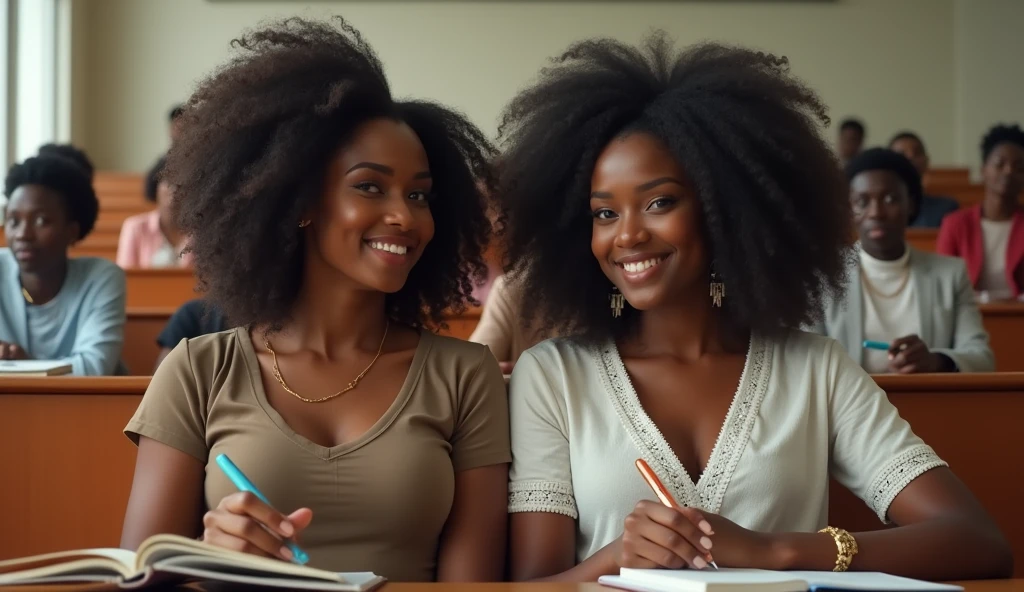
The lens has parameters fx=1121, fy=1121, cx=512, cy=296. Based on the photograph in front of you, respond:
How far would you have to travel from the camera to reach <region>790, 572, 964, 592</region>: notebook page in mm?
1265

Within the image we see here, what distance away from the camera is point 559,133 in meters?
1.92

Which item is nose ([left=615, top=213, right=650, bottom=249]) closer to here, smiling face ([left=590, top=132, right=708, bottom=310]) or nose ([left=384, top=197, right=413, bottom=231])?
smiling face ([left=590, top=132, right=708, bottom=310])

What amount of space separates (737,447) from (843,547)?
0.25 meters

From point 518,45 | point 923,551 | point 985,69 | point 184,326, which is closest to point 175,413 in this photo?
point 923,551

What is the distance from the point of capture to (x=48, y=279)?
3607 mm

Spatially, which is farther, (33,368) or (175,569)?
(33,368)

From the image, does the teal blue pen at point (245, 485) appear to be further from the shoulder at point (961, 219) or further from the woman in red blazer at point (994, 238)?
the shoulder at point (961, 219)

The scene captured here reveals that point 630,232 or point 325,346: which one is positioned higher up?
point 630,232

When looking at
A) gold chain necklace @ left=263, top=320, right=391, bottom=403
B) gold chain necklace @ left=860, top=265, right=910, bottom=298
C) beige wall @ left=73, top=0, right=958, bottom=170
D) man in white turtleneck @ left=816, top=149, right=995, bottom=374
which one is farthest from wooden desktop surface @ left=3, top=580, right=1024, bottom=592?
beige wall @ left=73, top=0, right=958, bottom=170

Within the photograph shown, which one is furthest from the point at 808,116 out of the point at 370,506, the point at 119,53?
the point at 119,53

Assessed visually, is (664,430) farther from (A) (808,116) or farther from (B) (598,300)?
(A) (808,116)

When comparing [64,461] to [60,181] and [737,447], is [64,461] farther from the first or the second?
[60,181]

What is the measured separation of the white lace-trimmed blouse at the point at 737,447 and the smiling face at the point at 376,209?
285 mm

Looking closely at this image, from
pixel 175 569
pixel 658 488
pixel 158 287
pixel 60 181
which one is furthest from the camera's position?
pixel 158 287
